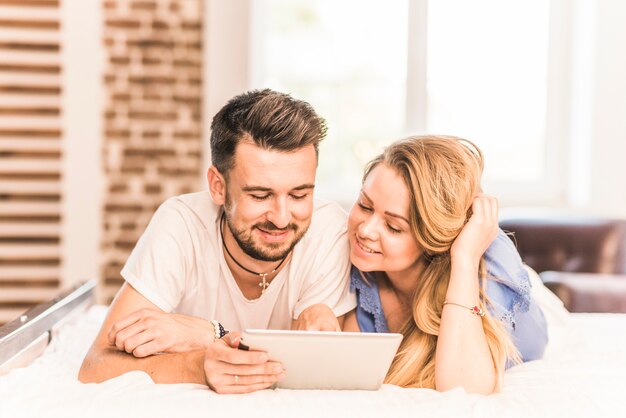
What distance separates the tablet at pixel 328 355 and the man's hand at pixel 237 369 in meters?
0.02

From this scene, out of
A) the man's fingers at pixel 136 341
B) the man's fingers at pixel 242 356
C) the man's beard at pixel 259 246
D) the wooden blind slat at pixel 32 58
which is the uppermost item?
the wooden blind slat at pixel 32 58

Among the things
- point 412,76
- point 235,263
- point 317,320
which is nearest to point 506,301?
point 317,320

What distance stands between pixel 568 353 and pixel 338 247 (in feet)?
2.57

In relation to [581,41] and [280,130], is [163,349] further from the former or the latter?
[581,41]

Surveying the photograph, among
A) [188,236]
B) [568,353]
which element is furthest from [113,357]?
[568,353]

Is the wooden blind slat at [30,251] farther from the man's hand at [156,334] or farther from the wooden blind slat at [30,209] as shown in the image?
the man's hand at [156,334]

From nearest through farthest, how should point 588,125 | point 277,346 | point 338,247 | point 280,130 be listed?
point 277,346
point 280,130
point 338,247
point 588,125

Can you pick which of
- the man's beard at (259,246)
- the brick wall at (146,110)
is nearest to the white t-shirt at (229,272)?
the man's beard at (259,246)

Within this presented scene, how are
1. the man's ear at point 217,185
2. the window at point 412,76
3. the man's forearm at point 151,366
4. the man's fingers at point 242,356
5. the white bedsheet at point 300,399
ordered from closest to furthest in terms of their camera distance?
the white bedsheet at point 300,399
the man's fingers at point 242,356
the man's forearm at point 151,366
the man's ear at point 217,185
the window at point 412,76

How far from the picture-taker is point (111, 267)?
479 centimetres

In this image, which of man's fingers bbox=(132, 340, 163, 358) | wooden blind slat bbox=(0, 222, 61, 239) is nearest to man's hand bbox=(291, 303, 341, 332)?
man's fingers bbox=(132, 340, 163, 358)

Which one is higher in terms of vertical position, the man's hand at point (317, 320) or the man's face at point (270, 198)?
the man's face at point (270, 198)

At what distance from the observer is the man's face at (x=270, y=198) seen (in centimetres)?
208

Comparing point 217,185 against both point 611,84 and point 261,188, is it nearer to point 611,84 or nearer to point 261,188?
point 261,188
